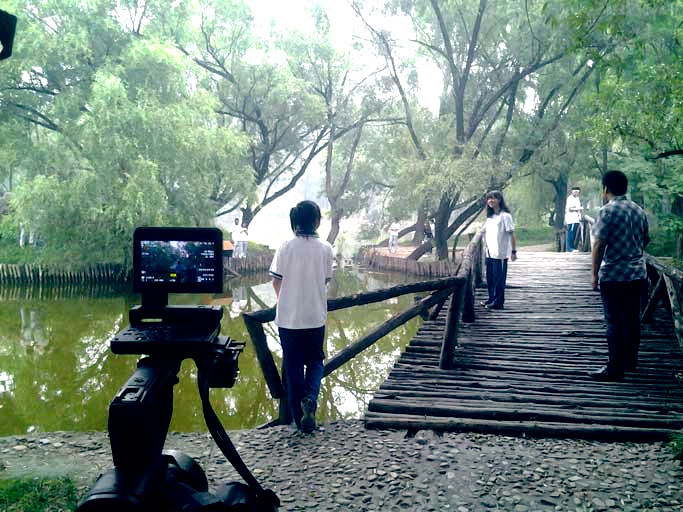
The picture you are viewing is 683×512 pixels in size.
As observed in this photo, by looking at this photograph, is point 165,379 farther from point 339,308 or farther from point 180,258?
point 339,308

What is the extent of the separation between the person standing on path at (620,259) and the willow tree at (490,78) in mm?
14341

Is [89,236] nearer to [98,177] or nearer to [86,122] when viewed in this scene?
[98,177]

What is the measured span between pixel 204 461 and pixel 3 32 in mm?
3039

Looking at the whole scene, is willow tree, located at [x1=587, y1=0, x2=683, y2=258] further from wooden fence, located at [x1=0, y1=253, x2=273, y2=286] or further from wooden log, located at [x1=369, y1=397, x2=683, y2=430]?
wooden fence, located at [x1=0, y1=253, x2=273, y2=286]

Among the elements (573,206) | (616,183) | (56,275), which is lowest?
(56,275)

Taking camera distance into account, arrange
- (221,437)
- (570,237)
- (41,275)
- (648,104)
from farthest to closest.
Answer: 1. (41,275)
2. (570,237)
3. (648,104)
4. (221,437)

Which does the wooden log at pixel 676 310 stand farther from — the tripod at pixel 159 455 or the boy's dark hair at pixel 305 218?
the tripod at pixel 159 455

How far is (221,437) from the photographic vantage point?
8.73ft

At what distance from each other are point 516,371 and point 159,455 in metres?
4.32

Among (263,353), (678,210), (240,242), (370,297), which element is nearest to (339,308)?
(370,297)

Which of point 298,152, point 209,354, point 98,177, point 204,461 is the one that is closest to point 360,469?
point 204,461

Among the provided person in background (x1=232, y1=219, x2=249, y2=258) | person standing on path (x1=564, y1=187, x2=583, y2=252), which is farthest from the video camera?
person in background (x1=232, y1=219, x2=249, y2=258)

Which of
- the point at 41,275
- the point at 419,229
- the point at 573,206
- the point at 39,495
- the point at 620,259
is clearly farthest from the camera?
the point at 419,229

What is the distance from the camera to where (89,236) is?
65.3 feet
